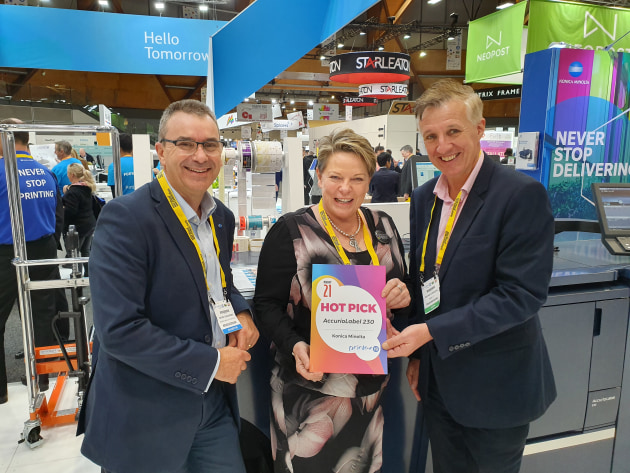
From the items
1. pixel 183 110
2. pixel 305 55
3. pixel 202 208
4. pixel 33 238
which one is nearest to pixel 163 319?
pixel 202 208

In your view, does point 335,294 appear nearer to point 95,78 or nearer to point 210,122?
point 210,122

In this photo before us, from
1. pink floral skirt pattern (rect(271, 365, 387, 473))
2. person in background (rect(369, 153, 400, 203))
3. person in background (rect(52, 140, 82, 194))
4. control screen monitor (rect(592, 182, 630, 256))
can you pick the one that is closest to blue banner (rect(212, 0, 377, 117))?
pink floral skirt pattern (rect(271, 365, 387, 473))

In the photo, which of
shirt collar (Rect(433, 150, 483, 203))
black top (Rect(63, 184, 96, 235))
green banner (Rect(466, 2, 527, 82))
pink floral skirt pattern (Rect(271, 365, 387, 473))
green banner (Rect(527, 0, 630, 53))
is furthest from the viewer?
green banner (Rect(466, 2, 527, 82))

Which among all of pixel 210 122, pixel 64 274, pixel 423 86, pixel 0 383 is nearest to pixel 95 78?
pixel 423 86

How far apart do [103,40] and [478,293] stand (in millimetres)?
4038

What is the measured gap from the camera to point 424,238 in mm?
1595

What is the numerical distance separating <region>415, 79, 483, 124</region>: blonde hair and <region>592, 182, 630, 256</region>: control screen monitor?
145 cm

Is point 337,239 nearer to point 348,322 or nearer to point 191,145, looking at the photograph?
point 348,322

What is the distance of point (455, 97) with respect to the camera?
4.46 feet

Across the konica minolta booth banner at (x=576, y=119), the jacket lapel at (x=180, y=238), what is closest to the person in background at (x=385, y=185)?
the konica minolta booth banner at (x=576, y=119)

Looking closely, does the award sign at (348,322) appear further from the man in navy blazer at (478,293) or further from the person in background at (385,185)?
the person in background at (385,185)

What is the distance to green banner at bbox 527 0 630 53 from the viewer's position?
16.6 ft

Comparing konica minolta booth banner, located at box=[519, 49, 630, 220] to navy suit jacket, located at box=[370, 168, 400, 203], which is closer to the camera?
konica minolta booth banner, located at box=[519, 49, 630, 220]

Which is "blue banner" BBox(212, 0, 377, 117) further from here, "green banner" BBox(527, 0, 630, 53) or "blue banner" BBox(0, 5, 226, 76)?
"green banner" BBox(527, 0, 630, 53)
